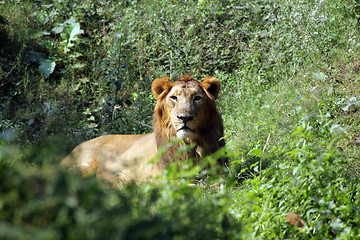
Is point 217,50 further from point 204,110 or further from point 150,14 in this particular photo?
point 204,110

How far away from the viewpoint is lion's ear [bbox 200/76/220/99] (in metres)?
5.91

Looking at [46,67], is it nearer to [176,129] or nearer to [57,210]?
[176,129]

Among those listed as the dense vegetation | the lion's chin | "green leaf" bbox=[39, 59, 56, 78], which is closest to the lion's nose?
the lion's chin

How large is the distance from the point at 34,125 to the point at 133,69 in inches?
82.1

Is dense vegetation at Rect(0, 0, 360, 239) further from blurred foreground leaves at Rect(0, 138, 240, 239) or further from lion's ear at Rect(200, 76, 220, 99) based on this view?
blurred foreground leaves at Rect(0, 138, 240, 239)

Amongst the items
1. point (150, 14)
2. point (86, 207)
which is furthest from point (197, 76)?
point (86, 207)

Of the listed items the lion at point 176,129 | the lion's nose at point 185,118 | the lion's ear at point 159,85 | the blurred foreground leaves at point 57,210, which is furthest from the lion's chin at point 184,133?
the blurred foreground leaves at point 57,210

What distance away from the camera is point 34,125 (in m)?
7.96

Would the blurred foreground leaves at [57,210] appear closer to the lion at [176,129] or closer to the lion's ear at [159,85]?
the lion at [176,129]

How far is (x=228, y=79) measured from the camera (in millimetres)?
8438

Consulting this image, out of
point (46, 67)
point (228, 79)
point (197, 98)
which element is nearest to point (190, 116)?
point (197, 98)

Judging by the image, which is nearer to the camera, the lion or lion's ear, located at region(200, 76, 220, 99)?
the lion

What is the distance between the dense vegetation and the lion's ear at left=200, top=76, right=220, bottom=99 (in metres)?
0.71

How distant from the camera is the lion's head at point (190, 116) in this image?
5.49 metres
